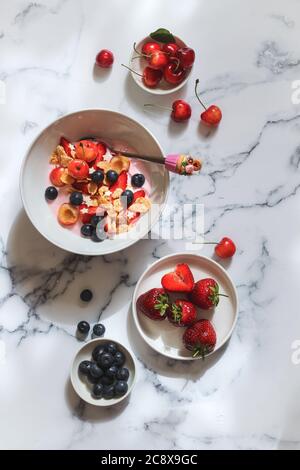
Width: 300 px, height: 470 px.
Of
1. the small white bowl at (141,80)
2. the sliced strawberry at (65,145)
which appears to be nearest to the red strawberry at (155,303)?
the sliced strawberry at (65,145)

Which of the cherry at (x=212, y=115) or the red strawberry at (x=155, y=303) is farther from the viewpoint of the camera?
the cherry at (x=212, y=115)

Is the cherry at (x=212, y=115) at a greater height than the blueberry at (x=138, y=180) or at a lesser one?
greater

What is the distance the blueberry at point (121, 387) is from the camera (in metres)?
1.50

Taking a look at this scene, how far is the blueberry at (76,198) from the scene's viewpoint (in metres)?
1.53

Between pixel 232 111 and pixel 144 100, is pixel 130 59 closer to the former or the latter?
pixel 144 100

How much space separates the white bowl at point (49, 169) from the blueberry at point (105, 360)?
0.23m

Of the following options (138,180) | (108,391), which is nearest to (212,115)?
(138,180)

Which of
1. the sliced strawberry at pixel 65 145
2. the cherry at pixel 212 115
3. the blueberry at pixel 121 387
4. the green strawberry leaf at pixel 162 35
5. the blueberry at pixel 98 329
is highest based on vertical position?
the green strawberry leaf at pixel 162 35

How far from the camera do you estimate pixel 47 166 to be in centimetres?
156

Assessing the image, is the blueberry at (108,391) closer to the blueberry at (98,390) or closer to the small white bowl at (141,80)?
the blueberry at (98,390)

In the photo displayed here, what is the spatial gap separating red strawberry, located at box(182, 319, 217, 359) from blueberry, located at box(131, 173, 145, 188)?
36cm

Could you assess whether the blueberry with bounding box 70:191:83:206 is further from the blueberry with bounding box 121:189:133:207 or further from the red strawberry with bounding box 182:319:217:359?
the red strawberry with bounding box 182:319:217:359

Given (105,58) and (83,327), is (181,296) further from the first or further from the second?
(105,58)

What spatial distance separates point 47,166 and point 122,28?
41cm
